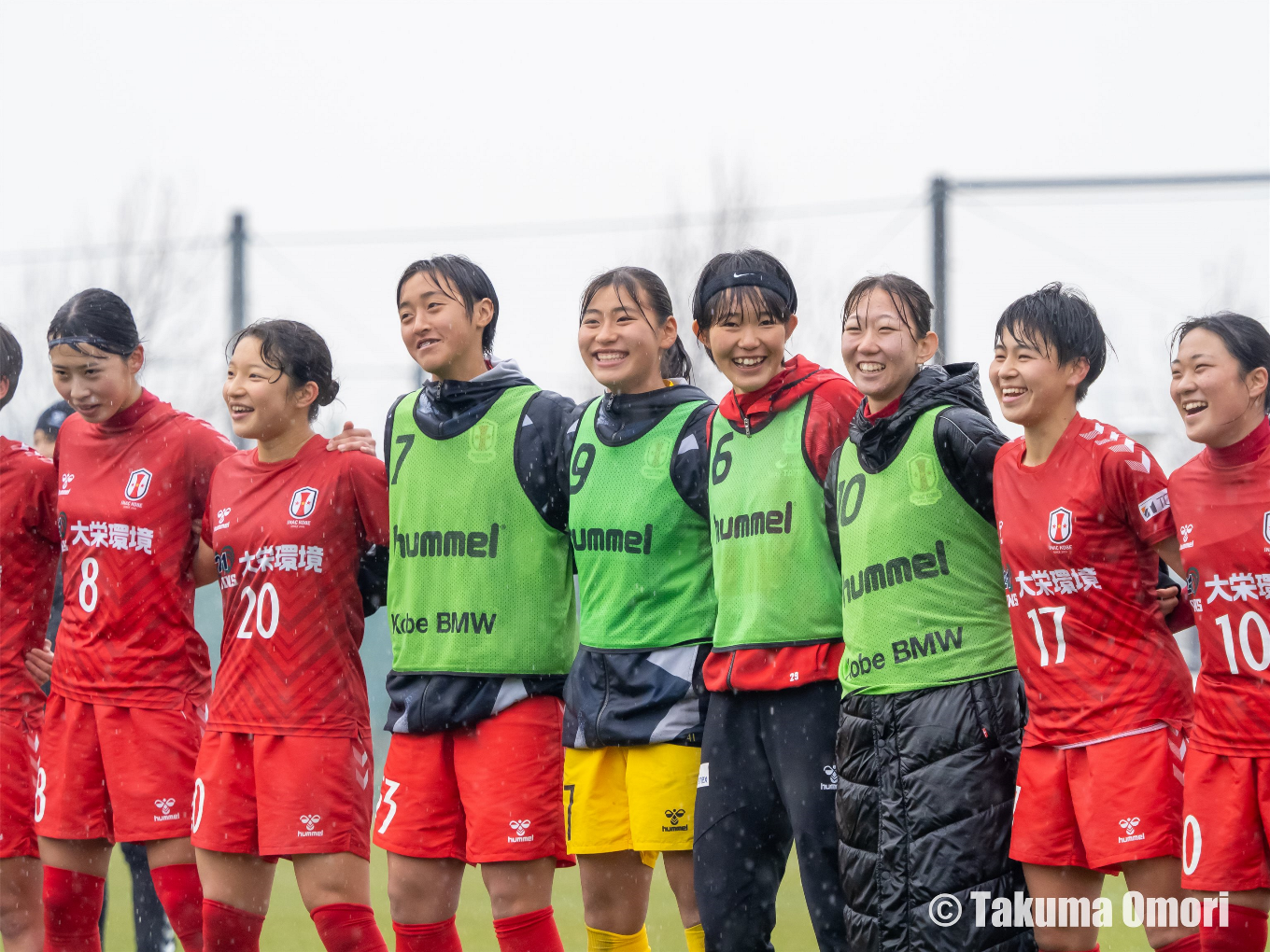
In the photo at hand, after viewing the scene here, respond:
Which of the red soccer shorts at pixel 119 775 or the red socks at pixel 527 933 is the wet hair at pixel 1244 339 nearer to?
the red socks at pixel 527 933

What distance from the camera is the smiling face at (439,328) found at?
3664mm

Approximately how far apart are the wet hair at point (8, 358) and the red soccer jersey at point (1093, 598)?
126 inches

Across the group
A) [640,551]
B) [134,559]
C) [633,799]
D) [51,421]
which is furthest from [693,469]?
[51,421]

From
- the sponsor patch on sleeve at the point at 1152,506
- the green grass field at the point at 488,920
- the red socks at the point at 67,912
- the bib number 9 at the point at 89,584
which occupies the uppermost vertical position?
the sponsor patch on sleeve at the point at 1152,506

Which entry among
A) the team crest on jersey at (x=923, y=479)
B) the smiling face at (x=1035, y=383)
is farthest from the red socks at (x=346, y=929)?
the smiling face at (x=1035, y=383)

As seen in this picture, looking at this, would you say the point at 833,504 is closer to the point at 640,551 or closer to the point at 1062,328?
the point at 640,551

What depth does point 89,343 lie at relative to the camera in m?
4.04

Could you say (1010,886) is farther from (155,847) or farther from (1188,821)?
(155,847)

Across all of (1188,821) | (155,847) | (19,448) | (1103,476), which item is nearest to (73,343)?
(19,448)

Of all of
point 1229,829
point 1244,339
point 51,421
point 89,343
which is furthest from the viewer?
point 51,421

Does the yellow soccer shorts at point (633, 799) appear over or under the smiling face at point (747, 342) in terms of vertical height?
under

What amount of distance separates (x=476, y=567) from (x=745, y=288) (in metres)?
1.00

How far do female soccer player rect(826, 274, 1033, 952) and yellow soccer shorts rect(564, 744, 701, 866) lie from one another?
1.38ft

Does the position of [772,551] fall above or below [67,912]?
above
